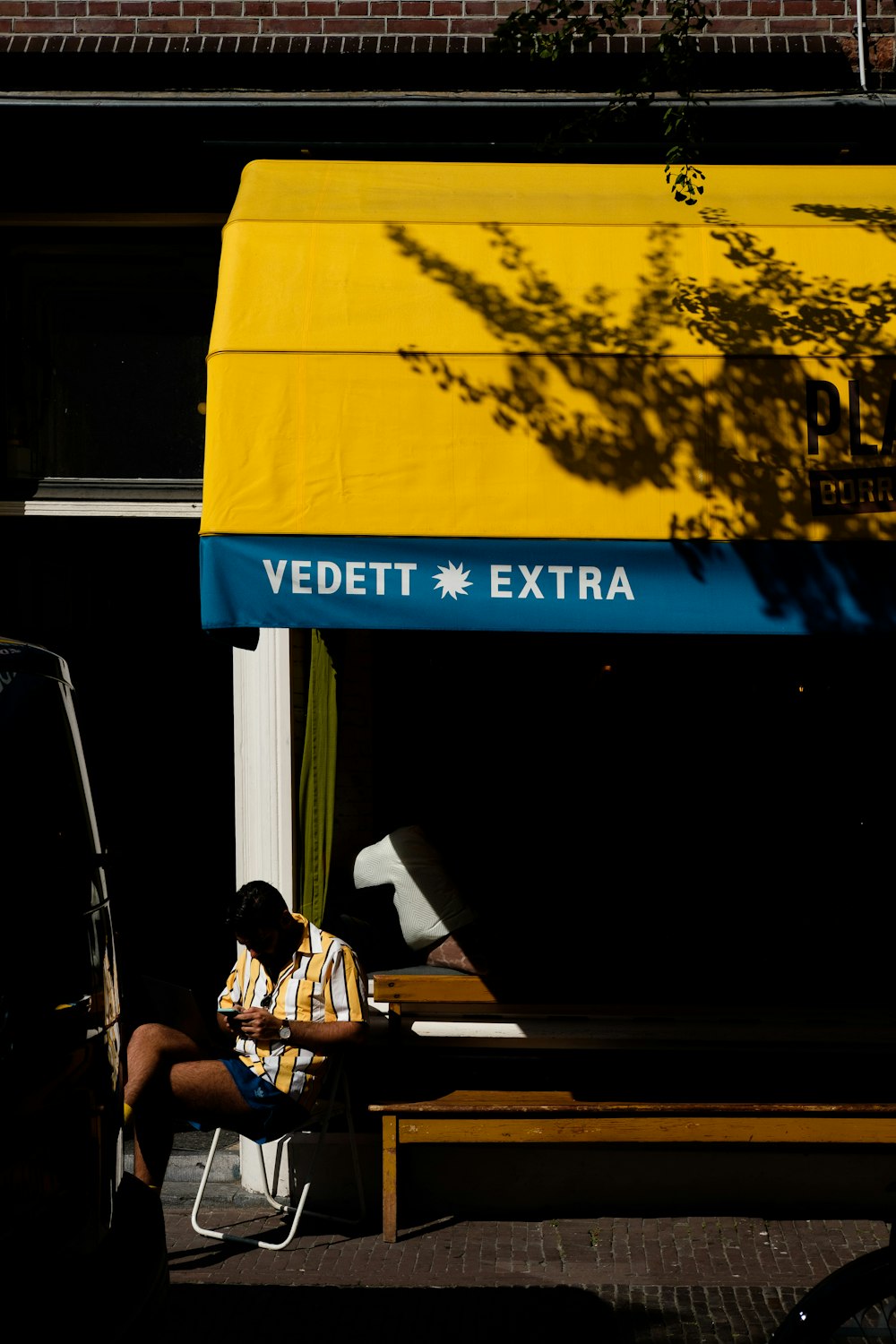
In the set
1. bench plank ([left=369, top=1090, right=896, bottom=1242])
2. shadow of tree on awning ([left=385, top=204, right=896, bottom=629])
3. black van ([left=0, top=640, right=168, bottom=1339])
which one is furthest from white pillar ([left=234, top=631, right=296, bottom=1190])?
black van ([left=0, top=640, right=168, bottom=1339])

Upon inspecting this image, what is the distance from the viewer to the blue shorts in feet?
18.6

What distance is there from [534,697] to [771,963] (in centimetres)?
295

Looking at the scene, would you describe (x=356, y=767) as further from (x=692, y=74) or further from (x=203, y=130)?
(x=692, y=74)

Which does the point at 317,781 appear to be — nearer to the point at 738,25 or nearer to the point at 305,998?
the point at 305,998

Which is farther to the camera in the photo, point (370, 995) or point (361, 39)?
point (361, 39)

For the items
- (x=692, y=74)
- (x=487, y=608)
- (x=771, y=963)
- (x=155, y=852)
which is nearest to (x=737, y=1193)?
(x=771, y=963)

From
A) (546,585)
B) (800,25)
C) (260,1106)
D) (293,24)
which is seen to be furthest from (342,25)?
(260,1106)

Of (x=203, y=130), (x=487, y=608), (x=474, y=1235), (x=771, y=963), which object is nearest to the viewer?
(x=487, y=608)

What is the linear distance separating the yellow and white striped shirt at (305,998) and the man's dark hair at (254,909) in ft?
0.78

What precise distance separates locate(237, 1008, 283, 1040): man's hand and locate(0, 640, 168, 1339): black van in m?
1.71

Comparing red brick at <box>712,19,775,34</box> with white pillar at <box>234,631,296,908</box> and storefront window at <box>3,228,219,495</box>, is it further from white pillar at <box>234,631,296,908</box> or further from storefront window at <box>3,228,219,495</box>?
white pillar at <box>234,631,296,908</box>

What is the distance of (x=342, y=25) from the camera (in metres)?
7.48

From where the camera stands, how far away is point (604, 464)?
5.33m

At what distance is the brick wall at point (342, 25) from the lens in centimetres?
741
